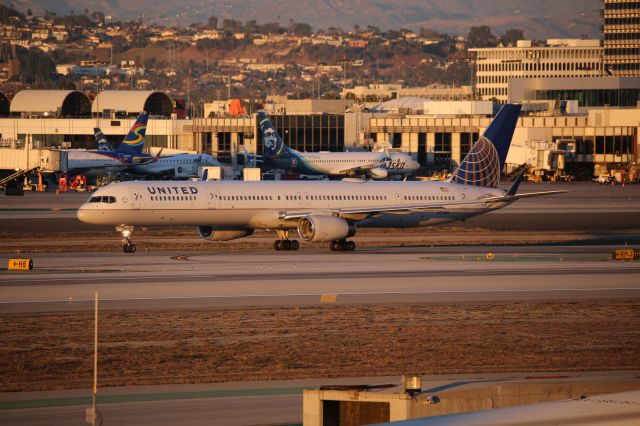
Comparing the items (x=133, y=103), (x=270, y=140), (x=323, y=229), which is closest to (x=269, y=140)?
(x=270, y=140)

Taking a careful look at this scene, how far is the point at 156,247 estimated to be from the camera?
206 ft

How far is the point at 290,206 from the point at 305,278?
43.7 feet

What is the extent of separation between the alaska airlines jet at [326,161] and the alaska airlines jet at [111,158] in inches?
535

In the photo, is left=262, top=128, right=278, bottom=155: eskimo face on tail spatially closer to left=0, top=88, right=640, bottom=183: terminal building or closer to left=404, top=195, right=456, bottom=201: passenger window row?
left=0, top=88, right=640, bottom=183: terminal building

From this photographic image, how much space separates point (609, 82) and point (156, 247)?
128 metres

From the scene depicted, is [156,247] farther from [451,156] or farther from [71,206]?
[451,156]

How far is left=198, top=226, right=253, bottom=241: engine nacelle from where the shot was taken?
61.0m

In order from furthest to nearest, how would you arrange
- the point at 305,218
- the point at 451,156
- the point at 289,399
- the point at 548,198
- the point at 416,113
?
the point at 416,113 < the point at 451,156 < the point at 548,198 < the point at 305,218 < the point at 289,399

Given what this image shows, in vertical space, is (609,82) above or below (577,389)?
above

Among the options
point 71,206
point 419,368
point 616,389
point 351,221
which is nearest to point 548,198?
point 71,206

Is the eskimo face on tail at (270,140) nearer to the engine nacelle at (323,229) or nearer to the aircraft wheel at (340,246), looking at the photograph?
the aircraft wheel at (340,246)

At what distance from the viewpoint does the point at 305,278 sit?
4831 centimetres

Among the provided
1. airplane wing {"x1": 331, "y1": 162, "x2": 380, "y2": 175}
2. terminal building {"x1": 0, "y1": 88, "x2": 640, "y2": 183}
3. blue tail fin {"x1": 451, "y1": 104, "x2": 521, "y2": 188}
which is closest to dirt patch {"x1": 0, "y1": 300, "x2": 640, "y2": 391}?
blue tail fin {"x1": 451, "y1": 104, "x2": 521, "y2": 188}

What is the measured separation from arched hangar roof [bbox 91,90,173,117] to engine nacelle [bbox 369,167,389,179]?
57.6m
